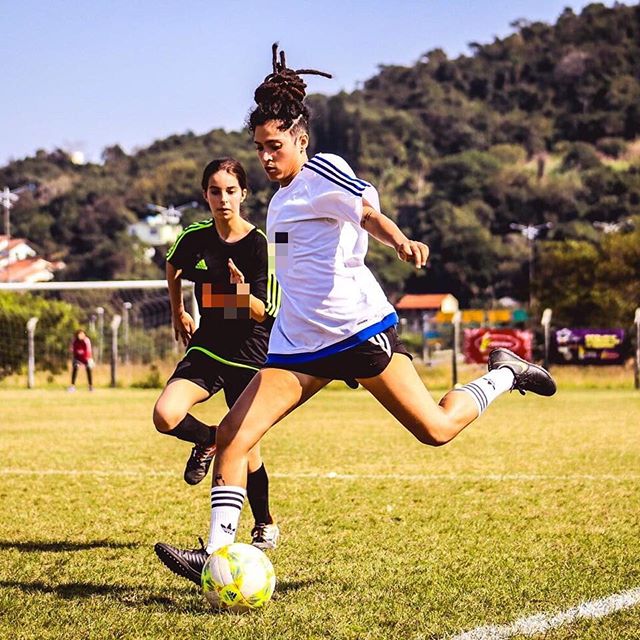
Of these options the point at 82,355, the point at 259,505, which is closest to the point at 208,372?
the point at 259,505

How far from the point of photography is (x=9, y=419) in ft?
62.4

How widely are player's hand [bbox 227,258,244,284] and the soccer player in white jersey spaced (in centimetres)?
103

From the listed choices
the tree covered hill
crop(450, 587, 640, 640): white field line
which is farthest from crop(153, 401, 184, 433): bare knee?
the tree covered hill

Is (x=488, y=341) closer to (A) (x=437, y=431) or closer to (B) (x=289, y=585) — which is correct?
(A) (x=437, y=431)

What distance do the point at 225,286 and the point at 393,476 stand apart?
4.01 meters

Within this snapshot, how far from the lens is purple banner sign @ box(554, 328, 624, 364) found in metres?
34.9

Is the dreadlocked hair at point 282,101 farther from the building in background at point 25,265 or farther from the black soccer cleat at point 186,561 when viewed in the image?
the building in background at point 25,265

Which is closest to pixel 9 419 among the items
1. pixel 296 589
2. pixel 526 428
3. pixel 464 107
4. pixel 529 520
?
pixel 526 428

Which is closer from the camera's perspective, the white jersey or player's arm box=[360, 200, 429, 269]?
player's arm box=[360, 200, 429, 269]

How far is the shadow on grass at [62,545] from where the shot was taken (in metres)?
6.88

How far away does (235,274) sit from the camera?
669 centimetres

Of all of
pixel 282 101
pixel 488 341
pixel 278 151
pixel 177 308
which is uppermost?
pixel 282 101

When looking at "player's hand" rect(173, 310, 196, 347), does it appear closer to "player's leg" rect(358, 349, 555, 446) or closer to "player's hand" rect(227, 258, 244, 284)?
"player's hand" rect(227, 258, 244, 284)

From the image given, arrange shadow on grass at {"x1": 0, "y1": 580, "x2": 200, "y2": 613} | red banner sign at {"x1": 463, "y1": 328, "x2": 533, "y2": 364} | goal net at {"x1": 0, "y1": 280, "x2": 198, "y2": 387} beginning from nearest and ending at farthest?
1. shadow on grass at {"x1": 0, "y1": 580, "x2": 200, "y2": 613}
2. goal net at {"x1": 0, "y1": 280, "x2": 198, "y2": 387}
3. red banner sign at {"x1": 463, "y1": 328, "x2": 533, "y2": 364}
